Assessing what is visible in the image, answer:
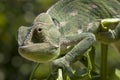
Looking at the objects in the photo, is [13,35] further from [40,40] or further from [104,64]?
[40,40]

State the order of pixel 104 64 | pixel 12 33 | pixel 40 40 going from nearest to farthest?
pixel 40 40 → pixel 104 64 → pixel 12 33

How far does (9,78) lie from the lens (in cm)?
491

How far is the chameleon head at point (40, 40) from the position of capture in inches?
61.0

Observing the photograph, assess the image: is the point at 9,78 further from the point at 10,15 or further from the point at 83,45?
the point at 83,45

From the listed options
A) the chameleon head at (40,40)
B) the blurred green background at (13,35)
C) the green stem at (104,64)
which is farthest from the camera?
the blurred green background at (13,35)

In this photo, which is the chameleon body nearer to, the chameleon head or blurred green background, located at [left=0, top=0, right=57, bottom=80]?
the chameleon head

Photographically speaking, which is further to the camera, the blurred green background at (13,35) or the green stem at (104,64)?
the blurred green background at (13,35)

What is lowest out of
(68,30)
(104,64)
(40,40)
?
(104,64)

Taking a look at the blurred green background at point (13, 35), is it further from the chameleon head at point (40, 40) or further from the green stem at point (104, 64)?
the chameleon head at point (40, 40)

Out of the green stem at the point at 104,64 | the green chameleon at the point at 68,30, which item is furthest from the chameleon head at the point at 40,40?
the green stem at the point at 104,64

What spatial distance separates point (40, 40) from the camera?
5.32 ft

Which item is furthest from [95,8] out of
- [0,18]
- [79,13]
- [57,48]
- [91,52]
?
[0,18]

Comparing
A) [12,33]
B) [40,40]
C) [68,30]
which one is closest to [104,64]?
[68,30]

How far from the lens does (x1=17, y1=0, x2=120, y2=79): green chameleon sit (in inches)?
62.6
